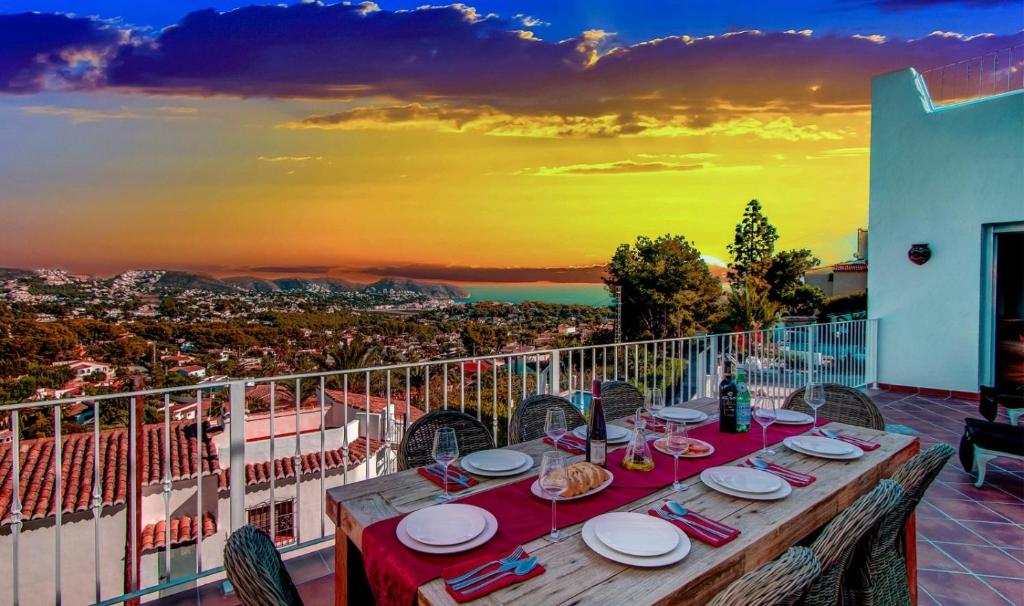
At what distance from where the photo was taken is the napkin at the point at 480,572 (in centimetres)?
99

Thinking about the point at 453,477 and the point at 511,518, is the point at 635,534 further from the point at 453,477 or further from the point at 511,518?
the point at 453,477

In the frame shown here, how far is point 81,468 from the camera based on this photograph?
7238 mm

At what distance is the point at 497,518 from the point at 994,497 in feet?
12.3

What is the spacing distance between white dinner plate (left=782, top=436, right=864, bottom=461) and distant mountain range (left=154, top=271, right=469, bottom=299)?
13.6 m

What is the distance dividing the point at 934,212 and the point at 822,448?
6.10 meters

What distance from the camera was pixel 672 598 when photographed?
3.32ft

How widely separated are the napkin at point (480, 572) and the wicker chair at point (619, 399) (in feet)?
5.29

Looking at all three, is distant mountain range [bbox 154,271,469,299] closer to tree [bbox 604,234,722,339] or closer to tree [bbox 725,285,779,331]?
tree [bbox 725,285,779,331]

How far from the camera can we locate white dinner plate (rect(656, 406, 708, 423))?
2.28 meters

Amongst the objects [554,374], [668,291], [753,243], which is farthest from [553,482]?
[668,291]

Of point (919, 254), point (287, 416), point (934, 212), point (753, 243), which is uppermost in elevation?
point (753, 243)

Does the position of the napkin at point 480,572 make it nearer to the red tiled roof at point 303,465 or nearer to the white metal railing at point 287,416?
the white metal railing at point 287,416

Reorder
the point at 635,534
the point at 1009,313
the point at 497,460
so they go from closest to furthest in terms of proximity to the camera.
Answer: the point at 635,534, the point at 497,460, the point at 1009,313

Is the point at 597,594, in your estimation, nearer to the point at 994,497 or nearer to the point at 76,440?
the point at 994,497
